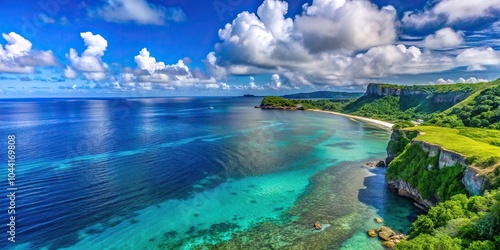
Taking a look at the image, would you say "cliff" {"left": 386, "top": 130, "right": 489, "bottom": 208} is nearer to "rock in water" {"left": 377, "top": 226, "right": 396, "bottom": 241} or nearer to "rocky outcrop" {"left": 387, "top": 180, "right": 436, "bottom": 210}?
"rocky outcrop" {"left": 387, "top": 180, "right": 436, "bottom": 210}

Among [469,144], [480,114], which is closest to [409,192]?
[469,144]

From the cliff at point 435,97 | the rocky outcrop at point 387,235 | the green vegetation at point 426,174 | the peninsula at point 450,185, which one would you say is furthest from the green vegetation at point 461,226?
the cliff at point 435,97

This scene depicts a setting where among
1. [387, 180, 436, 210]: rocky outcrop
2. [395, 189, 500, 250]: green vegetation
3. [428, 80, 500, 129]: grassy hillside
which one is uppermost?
[428, 80, 500, 129]: grassy hillside

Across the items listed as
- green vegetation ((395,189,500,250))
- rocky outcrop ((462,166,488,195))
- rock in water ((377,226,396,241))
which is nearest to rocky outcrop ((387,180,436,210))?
rocky outcrop ((462,166,488,195))

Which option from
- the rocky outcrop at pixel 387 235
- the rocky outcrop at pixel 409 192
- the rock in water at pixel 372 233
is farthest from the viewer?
the rocky outcrop at pixel 409 192

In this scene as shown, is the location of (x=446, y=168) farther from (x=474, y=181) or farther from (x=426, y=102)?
(x=426, y=102)

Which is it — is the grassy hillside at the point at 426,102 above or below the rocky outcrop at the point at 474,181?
above

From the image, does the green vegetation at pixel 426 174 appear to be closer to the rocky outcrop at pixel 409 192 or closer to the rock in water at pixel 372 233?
the rocky outcrop at pixel 409 192

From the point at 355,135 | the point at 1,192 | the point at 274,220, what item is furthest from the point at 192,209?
the point at 355,135
